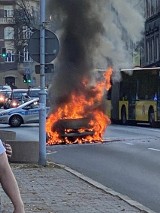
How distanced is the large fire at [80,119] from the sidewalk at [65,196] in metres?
9.06

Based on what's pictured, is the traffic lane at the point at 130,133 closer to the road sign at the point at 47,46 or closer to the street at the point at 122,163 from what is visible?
the street at the point at 122,163

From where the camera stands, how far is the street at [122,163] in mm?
12438

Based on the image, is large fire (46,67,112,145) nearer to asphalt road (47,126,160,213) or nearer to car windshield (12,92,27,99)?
asphalt road (47,126,160,213)

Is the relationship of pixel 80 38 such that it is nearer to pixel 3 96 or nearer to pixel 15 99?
pixel 15 99

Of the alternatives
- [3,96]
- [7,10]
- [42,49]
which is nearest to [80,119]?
[42,49]

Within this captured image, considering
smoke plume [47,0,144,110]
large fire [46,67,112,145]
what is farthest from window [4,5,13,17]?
large fire [46,67,112,145]

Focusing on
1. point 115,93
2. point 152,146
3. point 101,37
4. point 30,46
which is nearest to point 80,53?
point 101,37

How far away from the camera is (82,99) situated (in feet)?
80.2

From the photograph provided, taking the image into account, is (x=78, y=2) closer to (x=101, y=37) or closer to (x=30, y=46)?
(x=101, y=37)

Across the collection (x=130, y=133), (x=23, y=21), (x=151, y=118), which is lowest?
(x=130, y=133)

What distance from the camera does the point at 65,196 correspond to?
10758 mm

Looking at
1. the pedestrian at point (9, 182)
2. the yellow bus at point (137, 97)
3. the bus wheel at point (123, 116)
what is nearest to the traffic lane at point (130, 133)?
the yellow bus at point (137, 97)

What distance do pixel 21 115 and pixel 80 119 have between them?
13.5 m

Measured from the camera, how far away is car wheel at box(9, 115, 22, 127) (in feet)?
120
